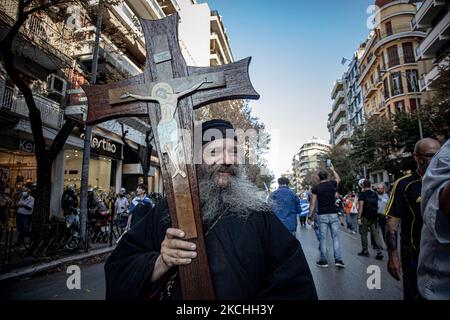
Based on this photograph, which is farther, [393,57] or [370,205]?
[393,57]

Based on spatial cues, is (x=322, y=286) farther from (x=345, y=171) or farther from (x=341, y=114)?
(x=341, y=114)

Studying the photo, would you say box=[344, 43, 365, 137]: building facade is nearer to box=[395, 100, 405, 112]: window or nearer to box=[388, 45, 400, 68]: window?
box=[395, 100, 405, 112]: window

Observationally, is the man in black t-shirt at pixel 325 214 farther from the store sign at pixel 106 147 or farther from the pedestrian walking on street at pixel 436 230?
the store sign at pixel 106 147

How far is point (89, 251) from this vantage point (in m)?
8.69

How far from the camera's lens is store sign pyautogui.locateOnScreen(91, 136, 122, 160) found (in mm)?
16487

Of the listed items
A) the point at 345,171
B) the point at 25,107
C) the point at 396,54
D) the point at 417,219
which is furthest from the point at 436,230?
the point at 345,171

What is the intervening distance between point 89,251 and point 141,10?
2033 centimetres

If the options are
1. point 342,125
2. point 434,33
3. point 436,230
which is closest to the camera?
point 436,230

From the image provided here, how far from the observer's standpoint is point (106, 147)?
17.9 meters

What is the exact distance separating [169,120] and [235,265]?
77 centimetres

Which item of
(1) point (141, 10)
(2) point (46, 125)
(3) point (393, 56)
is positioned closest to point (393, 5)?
(3) point (393, 56)

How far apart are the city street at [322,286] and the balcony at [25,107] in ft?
27.8
